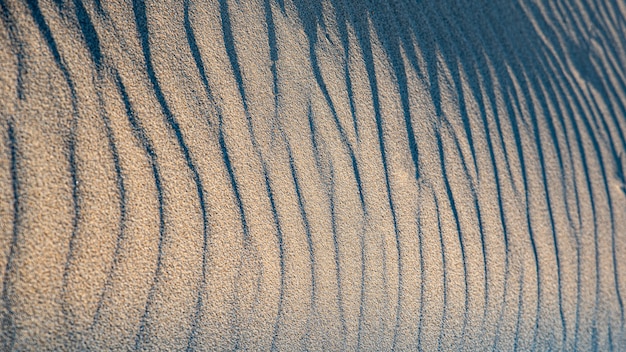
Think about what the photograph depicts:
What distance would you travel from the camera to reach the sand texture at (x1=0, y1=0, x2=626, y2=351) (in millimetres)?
2023

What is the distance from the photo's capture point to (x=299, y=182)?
2475 mm

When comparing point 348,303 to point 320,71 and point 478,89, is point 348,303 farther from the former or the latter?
point 478,89

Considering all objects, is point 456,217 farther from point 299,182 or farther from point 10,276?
point 10,276

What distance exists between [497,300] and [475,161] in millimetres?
845

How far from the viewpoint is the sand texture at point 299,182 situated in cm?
202

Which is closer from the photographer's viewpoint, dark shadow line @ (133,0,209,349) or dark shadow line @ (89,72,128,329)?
dark shadow line @ (89,72,128,329)

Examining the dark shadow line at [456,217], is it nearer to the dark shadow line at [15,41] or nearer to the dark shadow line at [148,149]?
the dark shadow line at [148,149]

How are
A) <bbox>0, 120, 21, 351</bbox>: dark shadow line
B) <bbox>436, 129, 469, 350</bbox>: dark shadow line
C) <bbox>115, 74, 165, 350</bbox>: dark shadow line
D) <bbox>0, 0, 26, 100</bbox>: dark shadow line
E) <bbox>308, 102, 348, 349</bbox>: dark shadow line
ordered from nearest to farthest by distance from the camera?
<bbox>0, 120, 21, 351</bbox>: dark shadow line → <bbox>0, 0, 26, 100</bbox>: dark shadow line → <bbox>115, 74, 165, 350</bbox>: dark shadow line → <bbox>308, 102, 348, 349</bbox>: dark shadow line → <bbox>436, 129, 469, 350</bbox>: dark shadow line

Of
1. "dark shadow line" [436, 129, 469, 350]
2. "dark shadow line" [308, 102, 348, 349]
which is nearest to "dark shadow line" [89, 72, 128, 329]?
"dark shadow line" [308, 102, 348, 349]

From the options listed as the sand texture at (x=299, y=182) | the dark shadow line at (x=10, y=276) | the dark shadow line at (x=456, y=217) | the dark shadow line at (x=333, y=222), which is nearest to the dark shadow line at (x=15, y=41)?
the sand texture at (x=299, y=182)

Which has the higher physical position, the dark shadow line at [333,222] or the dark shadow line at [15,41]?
the dark shadow line at [15,41]

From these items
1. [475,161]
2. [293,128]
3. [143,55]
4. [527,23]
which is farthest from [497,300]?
[143,55]

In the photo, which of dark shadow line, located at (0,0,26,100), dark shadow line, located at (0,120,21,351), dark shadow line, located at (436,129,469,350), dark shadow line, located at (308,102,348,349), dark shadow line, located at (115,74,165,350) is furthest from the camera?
Answer: dark shadow line, located at (436,129,469,350)

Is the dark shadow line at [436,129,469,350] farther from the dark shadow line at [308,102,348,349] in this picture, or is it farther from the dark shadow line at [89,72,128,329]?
the dark shadow line at [89,72,128,329]
